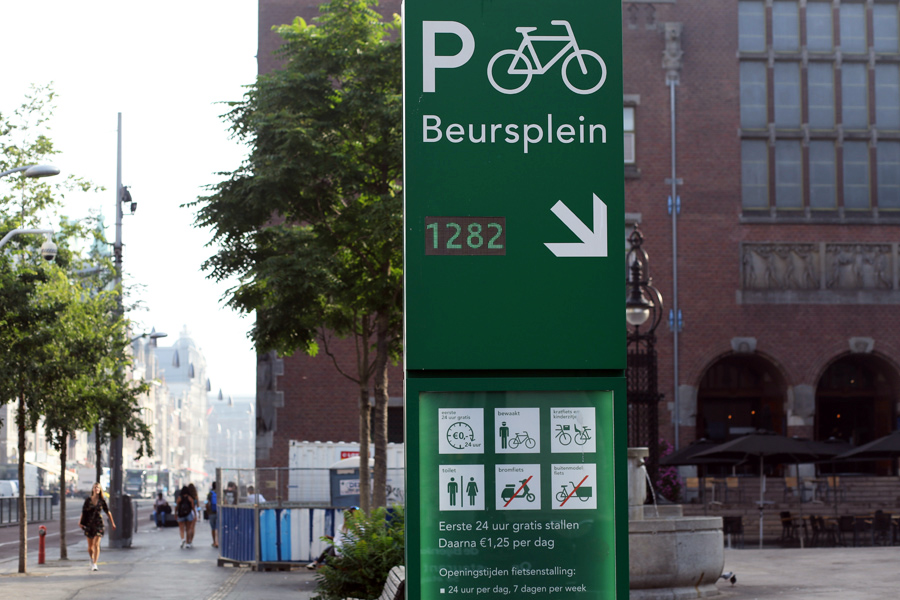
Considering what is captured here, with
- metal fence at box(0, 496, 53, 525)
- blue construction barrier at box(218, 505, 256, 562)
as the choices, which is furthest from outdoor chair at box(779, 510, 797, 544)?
metal fence at box(0, 496, 53, 525)

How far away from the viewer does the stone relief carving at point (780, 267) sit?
129 ft

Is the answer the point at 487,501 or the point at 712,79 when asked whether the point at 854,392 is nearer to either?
the point at 712,79

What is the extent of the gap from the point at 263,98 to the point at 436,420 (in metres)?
17.8

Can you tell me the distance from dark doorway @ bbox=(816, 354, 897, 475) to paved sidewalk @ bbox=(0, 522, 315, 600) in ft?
77.1

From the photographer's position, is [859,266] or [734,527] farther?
[859,266]

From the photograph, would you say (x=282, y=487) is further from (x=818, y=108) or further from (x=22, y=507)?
(x=818, y=108)

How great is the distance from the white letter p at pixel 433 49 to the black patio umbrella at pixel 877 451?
25.0 metres

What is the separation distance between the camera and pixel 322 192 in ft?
78.2

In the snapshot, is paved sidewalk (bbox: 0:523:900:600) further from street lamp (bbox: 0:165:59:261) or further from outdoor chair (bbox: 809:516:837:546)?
street lamp (bbox: 0:165:59:261)

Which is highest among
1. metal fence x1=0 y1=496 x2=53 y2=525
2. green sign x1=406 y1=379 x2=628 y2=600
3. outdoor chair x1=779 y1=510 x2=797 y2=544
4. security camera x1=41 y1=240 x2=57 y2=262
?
security camera x1=41 y1=240 x2=57 y2=262

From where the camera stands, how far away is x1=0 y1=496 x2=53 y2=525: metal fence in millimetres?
49000

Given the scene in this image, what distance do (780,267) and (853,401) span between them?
6.63 meters

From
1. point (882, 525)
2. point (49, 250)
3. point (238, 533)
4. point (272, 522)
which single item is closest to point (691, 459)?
point (882, 525)

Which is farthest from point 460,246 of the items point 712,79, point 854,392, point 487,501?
point 854,392
